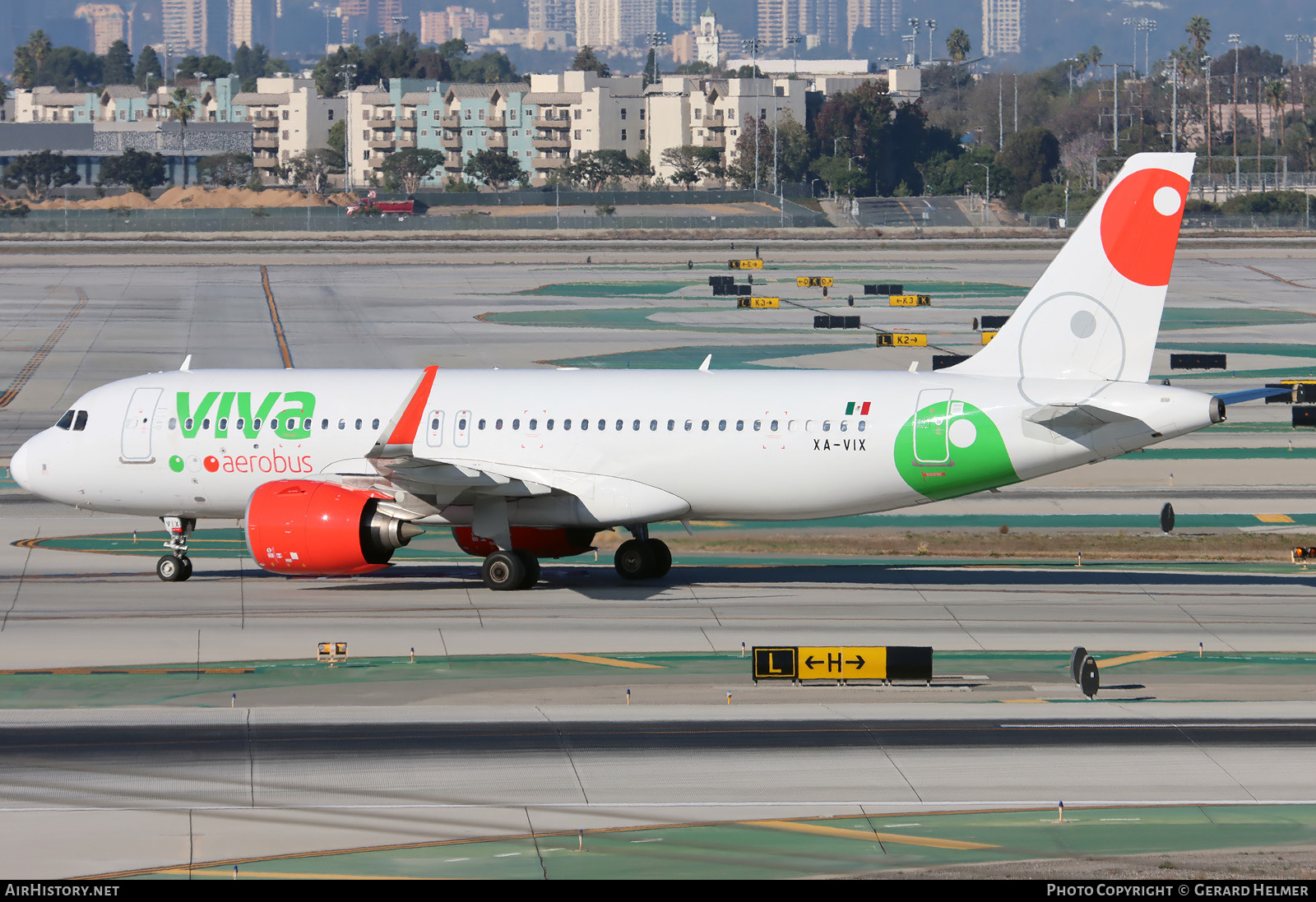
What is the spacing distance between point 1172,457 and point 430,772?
1525 inches

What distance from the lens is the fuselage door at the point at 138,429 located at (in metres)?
38.2

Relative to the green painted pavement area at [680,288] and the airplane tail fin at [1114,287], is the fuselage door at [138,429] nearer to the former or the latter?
the airplane tail fin at [1114,287]

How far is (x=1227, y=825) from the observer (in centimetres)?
2164

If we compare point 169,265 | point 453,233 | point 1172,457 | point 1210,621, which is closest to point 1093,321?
point 1210,621

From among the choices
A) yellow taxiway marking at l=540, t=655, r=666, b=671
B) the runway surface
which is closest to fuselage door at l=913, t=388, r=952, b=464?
the runway surface

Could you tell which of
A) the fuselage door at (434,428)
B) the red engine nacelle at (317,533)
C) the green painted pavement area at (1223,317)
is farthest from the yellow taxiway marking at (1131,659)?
the green painted pavement area at (1223,317)

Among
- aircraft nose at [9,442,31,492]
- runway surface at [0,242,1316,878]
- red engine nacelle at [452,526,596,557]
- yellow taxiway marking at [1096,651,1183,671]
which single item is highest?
aircraft nose at [9,442,31,492]

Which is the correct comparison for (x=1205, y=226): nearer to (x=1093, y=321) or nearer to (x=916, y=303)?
(x=916, y=303)

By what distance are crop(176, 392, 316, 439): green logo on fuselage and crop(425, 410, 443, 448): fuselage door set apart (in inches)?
109

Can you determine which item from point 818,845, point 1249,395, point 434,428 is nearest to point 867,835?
point 818,845

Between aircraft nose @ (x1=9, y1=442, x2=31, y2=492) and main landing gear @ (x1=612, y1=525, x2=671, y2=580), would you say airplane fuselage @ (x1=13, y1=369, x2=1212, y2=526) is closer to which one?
aircraft nose @ (x1=9, y1=442, x2=31, y2=492)

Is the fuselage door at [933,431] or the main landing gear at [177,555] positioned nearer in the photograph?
the fuselage door at [933,431]

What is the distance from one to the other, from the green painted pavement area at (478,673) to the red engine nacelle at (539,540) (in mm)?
6803

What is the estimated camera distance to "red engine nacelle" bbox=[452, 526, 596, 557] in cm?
3762
